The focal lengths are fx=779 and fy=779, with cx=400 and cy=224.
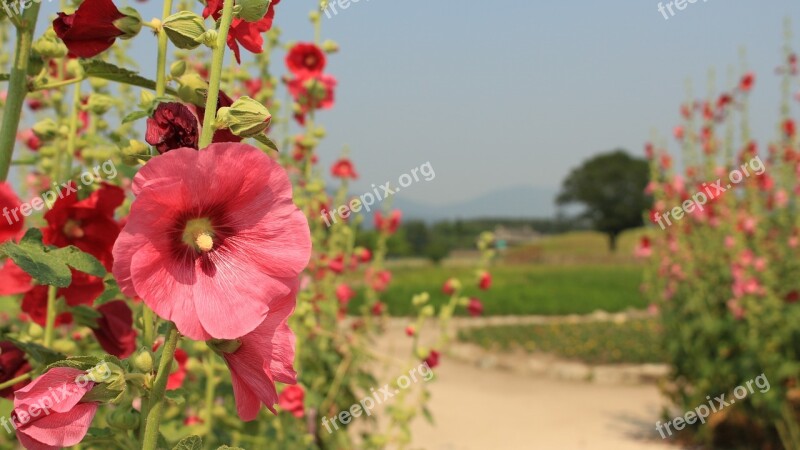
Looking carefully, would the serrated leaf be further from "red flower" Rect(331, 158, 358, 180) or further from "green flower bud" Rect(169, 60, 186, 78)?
"red flower" Rect(331, 158, 358, 180)

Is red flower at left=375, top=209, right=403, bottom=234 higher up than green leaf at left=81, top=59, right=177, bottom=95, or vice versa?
green leaf at left=81, top=59, right=177, bottom=95

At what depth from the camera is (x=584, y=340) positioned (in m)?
10.3

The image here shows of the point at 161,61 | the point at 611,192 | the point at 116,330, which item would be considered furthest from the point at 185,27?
the point at 611,192

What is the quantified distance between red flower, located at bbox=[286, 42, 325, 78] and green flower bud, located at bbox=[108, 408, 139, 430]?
1818mm

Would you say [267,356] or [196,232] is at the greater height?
[196,232]

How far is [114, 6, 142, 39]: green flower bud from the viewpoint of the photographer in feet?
2.72

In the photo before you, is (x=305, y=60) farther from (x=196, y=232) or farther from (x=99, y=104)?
(x=196, y=232)

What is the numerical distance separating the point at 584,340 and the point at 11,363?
9.82m

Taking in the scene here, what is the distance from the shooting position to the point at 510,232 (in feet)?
291
